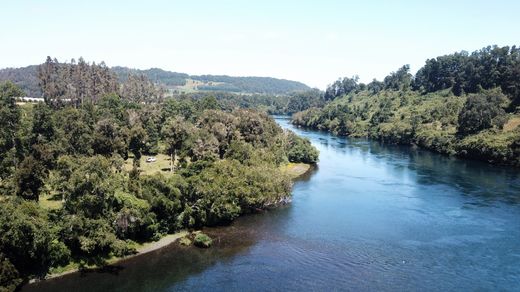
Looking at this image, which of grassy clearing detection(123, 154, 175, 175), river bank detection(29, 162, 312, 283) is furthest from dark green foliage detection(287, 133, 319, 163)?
river bank detection(29, 162, 312, 283)

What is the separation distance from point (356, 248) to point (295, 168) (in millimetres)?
62747

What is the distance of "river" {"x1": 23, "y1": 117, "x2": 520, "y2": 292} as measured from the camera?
207ft

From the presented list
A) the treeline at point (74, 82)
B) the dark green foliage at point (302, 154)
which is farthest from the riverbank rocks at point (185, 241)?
the treeline at point (74, 82)

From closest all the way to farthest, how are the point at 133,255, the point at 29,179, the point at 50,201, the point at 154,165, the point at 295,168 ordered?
the point at 133,255 → the point at 29,179 → the point at 50,201 → the point at 154,165 → the point at 295,168

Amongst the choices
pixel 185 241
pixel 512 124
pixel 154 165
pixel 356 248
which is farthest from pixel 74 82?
pixel 512 124

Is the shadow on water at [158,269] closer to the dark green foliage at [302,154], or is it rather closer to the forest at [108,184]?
the forest at [108,184]

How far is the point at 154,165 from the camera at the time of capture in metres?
118

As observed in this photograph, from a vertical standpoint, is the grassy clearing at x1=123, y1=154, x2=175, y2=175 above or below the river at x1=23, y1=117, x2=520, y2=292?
above

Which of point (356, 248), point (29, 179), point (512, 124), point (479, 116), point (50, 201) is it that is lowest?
point (356, 248)

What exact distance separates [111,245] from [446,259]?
163 feet

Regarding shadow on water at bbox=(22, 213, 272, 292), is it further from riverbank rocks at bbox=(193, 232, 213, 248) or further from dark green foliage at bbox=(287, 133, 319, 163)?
dark green foliage at bbox=(287, 133, 319, 163)

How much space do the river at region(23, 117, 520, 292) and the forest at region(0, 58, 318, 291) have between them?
12.0 feet

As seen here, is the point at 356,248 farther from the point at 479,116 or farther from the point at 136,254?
the point at 479,116

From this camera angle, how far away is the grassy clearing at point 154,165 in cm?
Result: 10925
